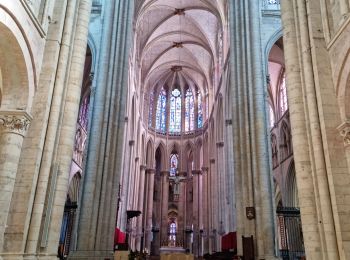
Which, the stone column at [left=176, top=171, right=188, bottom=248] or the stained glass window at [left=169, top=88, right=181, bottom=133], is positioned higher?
the stained glass window at [left=169, top=88, right=181, bottom=133]

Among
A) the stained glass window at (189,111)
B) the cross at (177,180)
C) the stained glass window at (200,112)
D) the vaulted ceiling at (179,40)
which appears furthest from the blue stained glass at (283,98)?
the stained glass window at (189,111)

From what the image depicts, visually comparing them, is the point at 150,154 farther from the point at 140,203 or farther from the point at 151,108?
the point at 140,203

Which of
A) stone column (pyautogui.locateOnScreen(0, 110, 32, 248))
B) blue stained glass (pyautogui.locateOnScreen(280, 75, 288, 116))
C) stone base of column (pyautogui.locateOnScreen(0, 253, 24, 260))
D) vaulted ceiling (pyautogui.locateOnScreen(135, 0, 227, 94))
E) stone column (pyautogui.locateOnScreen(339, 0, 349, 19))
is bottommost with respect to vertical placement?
stone base of column (pyautogui.locateOnScreen(0, 253, 24, 260))

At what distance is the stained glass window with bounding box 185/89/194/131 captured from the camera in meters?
39.3

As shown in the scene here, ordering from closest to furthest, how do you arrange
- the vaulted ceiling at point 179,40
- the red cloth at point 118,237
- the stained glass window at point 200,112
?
the red cloth at point 118,237
the vaulted ceiling at point 179,40
the stained glass window at point 200,112

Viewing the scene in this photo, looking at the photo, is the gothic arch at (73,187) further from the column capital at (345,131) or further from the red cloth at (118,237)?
the column capital at (345,131)

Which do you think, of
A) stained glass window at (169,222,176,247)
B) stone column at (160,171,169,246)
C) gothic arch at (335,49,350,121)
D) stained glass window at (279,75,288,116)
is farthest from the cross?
gothic arch at (335,49,350,121)

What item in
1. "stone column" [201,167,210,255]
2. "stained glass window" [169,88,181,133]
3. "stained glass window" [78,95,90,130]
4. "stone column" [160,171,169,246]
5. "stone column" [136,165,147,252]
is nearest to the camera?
"stained glass window" [78,95,90,130]

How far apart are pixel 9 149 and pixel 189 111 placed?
3230 cm

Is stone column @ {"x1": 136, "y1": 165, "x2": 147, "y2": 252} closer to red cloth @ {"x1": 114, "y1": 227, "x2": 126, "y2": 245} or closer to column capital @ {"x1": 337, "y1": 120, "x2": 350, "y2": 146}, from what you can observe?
red cloth @ {"x1": 114, "y1": 227, "x2": 126, "y2": 245}

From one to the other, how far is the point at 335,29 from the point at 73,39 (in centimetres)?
698

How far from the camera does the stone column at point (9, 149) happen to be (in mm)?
7531

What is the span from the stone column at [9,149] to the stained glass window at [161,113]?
30906 millimetres

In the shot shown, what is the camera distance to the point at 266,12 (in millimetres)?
19297
